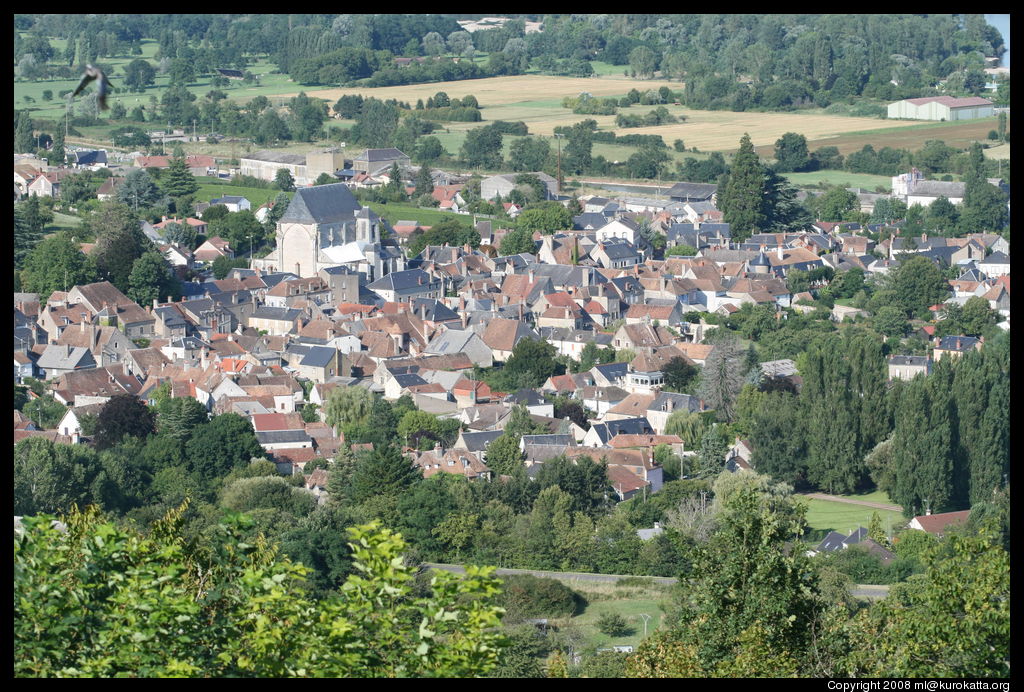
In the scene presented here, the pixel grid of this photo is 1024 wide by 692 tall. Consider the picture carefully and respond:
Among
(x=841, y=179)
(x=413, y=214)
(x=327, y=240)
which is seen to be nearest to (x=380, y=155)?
(x=413, y=214)

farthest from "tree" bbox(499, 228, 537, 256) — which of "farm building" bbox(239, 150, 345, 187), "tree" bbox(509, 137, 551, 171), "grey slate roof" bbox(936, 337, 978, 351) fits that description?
"tree" bbox(509, 137, 551, 171)

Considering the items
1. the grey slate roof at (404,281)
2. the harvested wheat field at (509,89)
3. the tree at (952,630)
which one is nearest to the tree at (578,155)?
the harvested wheat field at (509,89)

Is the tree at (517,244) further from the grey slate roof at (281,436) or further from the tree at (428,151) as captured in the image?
the tree at (428,151)

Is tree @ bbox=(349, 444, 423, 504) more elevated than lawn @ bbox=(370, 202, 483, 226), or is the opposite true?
tree @ bbox=(349, 444, 423, 504)

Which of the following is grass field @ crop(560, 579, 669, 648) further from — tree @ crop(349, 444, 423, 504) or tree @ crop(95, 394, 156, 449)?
tree @ crop(95, 394, 156, 449)

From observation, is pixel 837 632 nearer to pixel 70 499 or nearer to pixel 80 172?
pixel 70 499

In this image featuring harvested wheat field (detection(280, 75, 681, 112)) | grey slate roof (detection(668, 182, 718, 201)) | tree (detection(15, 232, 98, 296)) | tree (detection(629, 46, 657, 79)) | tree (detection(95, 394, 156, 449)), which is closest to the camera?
tree (detection(95, 394, 156, 449))
